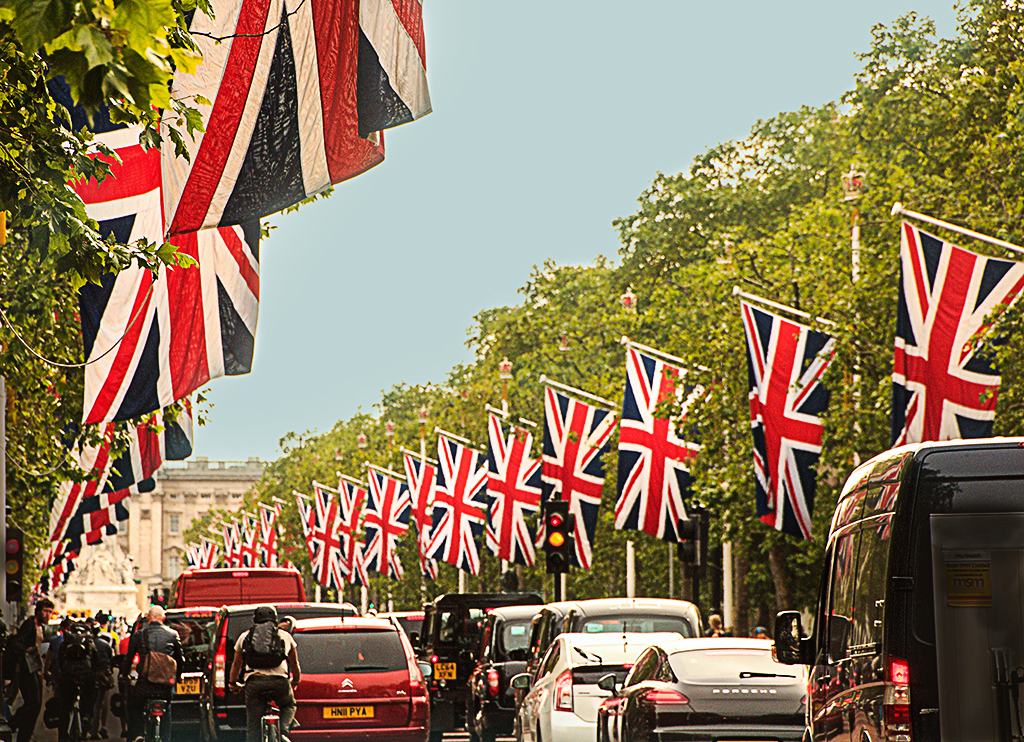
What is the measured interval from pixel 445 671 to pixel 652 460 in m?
7.58

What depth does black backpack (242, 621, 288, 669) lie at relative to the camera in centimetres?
1633

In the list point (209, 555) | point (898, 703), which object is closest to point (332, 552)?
point (209, 555)

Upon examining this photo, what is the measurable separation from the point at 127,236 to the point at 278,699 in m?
4.63

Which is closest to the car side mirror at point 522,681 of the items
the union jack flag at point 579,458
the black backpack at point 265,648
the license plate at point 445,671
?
the black backpack at point 265,648

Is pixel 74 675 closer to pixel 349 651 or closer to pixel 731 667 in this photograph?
Result: pixel 349 651

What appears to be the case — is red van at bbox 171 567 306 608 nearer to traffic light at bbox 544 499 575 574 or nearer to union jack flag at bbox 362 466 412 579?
traffic light at bbox 544 499 575 574

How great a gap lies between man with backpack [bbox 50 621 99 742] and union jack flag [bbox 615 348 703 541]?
477 inches

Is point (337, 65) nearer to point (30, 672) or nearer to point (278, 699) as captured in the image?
point (278, 699)

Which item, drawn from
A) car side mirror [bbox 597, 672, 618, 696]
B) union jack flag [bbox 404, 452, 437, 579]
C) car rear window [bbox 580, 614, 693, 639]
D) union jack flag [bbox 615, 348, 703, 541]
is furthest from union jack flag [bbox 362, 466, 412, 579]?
car side mirror [bbox 597, 672, 618, 696]

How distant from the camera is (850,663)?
33.8 ft

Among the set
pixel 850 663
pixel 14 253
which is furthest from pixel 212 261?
pixel 850 663

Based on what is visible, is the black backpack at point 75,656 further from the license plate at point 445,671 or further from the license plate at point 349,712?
the license plate at point 445,671

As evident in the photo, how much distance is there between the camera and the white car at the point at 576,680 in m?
16.0

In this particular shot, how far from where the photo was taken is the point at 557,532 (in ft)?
95.3
